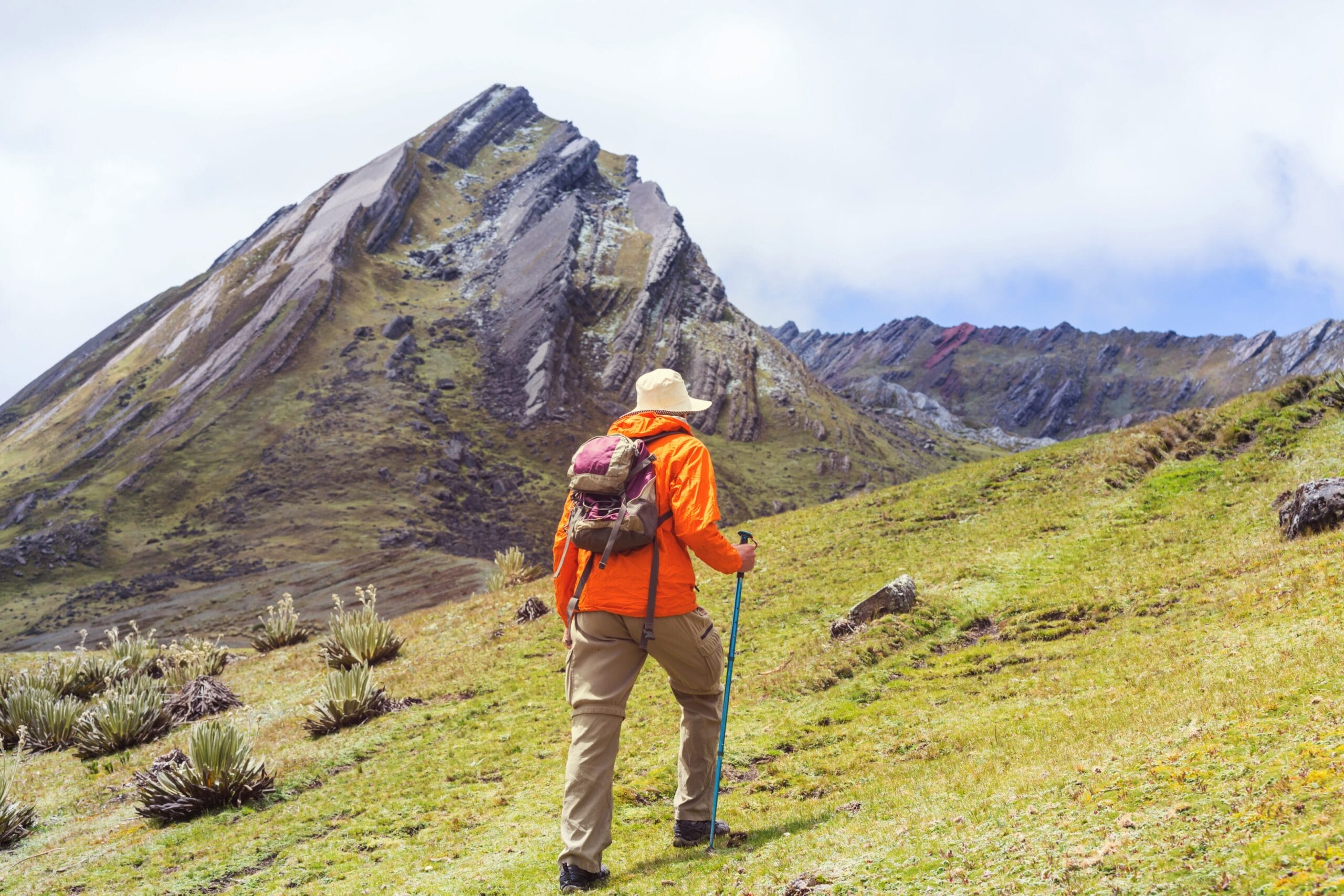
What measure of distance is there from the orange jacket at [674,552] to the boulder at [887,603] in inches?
236

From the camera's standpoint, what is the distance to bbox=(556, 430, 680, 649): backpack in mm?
5609

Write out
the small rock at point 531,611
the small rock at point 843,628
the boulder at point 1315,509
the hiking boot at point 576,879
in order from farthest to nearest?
1. the small rock at point 531,611
2. the small rock at point 843,628
3. the boulder at point 1315,509
4. the hiking boot at point 576,879

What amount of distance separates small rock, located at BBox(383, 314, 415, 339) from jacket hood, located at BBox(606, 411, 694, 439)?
116 metres

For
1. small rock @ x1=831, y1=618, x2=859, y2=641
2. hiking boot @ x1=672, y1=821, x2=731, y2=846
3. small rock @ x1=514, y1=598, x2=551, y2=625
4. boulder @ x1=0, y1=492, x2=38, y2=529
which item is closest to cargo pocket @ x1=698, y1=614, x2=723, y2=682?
hiking boot @ x1=672, y1=821, x2=731, y2=846

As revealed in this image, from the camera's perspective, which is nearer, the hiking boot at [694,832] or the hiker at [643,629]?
the hiker at [643,629]

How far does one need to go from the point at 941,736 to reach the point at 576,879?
356cm

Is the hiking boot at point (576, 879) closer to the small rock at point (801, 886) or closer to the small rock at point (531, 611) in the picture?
the small rock at point (801, 886)

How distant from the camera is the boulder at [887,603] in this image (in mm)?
11266

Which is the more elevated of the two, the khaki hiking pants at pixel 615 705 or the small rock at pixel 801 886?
the khaki hiking pants at pixel 615 705

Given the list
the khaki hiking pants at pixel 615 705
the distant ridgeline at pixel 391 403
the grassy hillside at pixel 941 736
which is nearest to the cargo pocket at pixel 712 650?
the khaki hiking pants at pixel 615 705

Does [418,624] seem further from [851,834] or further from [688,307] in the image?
[688,307]

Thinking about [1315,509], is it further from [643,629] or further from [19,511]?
[19,511]

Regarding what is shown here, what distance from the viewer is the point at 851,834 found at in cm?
536

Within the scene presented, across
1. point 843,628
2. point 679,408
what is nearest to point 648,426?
point 679,408
